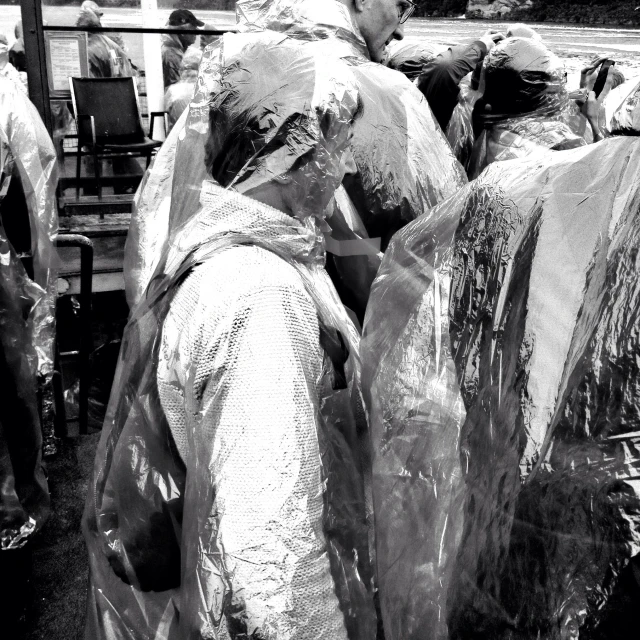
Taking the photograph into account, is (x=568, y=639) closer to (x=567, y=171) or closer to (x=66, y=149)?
(x=567, y=171)

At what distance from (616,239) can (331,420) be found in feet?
1.41

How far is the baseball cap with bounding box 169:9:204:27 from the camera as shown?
4934 mm

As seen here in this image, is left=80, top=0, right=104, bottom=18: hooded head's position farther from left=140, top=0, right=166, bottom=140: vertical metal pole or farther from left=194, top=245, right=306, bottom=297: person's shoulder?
left=194, top=245, right=306, bottom=297: person's shoulder

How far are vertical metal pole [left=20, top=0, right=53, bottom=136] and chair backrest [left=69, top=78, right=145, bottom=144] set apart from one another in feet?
4.61

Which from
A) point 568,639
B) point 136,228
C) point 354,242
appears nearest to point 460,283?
point 568,639

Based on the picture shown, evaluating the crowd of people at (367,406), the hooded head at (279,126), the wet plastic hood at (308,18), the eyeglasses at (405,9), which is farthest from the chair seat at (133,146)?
the hooded head at (279,126)

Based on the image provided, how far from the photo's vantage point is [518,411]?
2.22 ft

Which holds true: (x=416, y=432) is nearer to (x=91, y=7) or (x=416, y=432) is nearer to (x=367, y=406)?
(x=367, y=406)

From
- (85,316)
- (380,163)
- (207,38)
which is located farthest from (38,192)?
(207,38)

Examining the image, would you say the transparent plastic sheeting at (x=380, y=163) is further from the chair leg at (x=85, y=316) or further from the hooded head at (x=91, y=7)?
the hooded head at (x=91, y=7)

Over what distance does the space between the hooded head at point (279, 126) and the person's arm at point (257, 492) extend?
0.24 m

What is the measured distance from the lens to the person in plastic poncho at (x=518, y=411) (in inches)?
22.4

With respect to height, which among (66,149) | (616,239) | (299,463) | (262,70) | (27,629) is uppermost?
(262,70)

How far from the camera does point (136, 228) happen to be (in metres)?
2.43
